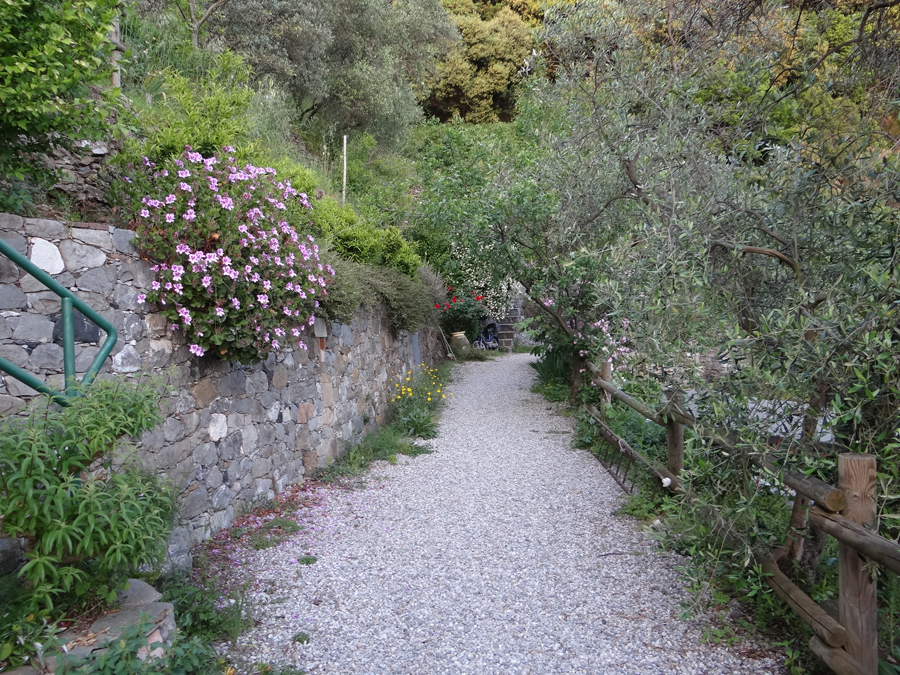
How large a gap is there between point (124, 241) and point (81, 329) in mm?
591

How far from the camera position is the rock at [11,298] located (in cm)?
273

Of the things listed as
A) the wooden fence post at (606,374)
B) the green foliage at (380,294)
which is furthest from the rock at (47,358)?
the wooden fence post at (606,374)

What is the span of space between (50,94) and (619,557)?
4.48m

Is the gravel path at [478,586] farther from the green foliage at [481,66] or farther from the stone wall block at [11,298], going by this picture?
the green foliage at [481,66]

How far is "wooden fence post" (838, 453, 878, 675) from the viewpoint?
7.26 feet

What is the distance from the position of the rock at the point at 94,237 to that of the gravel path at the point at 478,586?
2186 millimetres

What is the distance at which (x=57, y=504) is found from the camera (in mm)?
1732

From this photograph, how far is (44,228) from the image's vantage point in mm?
2896

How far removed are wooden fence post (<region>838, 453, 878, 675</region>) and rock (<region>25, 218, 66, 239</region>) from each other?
12.6ft

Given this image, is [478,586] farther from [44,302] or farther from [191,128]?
[191,128]

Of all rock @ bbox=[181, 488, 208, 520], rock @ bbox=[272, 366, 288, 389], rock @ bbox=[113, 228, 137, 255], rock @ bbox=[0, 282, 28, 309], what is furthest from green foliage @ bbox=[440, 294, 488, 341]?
rock @ bbox=[0, 282, 28, 309]

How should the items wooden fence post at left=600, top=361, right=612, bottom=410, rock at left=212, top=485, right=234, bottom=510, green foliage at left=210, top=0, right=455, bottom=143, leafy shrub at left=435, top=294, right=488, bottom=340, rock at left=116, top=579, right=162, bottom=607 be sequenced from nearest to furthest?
rock at left=116, top=579, right=162, bottom=607 → rock at left=212, top=485, right=234, bottom=510 → wooden fence post at left=600, top=361, right=612, bottom=410 → green foliage at left=210, top=0, right=455, bottom=143 → leafy shrub at left=435, top=294, right=488, bottom=340

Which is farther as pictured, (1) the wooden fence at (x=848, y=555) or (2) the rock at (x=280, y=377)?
(2) the rock at (x=280, y=377)

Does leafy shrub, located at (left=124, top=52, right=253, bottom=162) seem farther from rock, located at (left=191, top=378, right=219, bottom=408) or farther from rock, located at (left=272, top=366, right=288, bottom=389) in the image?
rock, located at (left=272, top=366, right=288, bottom=389)
